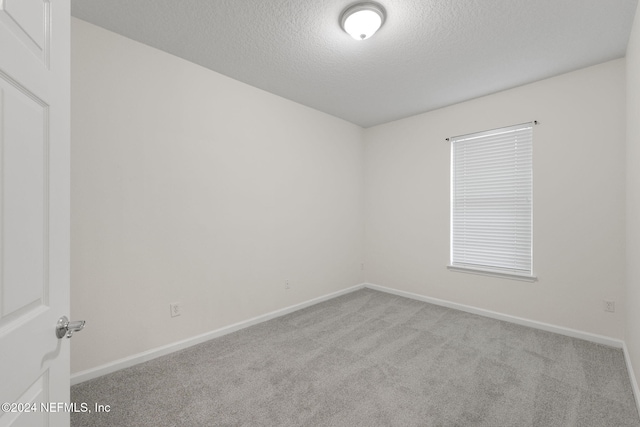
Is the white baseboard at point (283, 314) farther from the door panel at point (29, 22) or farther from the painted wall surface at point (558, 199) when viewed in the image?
the door panel at point (29, 22)

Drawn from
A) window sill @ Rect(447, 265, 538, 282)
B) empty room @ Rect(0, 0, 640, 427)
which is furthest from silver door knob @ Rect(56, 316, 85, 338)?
window sill @ Rect(447, 265, 538, 282)

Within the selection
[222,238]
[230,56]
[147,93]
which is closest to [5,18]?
[147,93]

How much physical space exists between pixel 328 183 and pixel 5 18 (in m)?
3.46

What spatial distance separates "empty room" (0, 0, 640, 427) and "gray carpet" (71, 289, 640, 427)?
0.07 feet

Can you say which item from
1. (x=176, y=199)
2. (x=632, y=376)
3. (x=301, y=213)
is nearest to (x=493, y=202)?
(x=632, y=376)

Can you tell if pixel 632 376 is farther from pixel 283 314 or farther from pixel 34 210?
pixel 34 210

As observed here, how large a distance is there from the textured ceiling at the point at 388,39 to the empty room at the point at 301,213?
0.02 meters

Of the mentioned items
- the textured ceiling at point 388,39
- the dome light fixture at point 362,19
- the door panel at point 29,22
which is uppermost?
the textured ceiling at point 388,39

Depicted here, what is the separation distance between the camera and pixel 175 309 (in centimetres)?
249

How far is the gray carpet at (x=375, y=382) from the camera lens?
66.4 inches

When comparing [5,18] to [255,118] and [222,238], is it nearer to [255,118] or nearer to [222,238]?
[222,238]

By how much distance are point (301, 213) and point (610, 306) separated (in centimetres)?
327

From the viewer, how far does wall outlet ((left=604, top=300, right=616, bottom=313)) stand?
2537 mm

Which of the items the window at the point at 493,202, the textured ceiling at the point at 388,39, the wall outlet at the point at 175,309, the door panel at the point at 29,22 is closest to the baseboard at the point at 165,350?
the wall outlet at the point at 175,309
